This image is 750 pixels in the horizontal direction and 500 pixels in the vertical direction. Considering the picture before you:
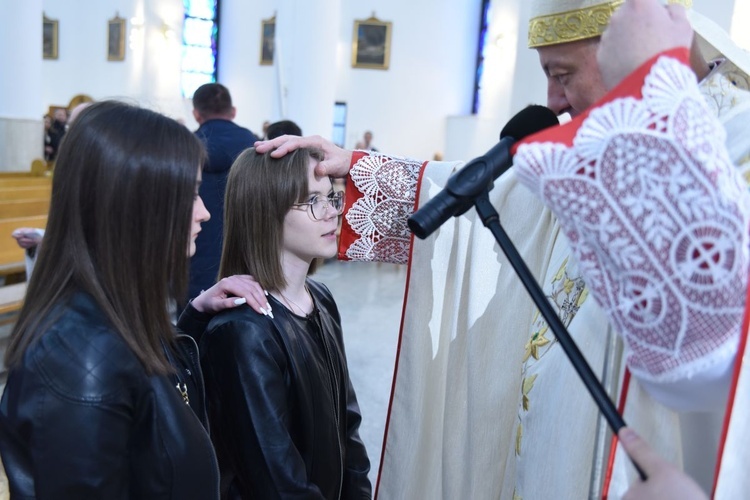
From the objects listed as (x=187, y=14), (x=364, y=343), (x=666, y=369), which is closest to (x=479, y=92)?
(x=187, y=14)

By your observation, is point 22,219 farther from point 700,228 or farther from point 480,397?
point 700,228

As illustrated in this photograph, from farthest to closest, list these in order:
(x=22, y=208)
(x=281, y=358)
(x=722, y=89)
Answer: (x=22, y=208) → (x=281, y=358) → (x=722, y=89)

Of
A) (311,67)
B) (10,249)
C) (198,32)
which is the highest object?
(198,32)

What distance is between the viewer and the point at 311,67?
223 inches

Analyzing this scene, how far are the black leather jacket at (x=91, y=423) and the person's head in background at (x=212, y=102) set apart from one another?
3048 millimetres

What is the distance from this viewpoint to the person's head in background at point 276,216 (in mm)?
1597

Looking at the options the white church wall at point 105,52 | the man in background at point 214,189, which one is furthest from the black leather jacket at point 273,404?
the white church wall at point 105,52

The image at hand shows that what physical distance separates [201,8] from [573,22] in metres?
14.7

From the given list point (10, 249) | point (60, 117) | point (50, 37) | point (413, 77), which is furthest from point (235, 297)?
point (50, 37)

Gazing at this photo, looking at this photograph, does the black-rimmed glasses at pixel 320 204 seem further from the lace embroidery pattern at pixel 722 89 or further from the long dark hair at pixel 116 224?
the lace embroidery pattern at pixel 722 89

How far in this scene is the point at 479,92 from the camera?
13.8 meters

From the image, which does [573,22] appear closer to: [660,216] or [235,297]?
[660,216]

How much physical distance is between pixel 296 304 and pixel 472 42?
43.4ft

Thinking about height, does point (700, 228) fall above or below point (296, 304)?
above
